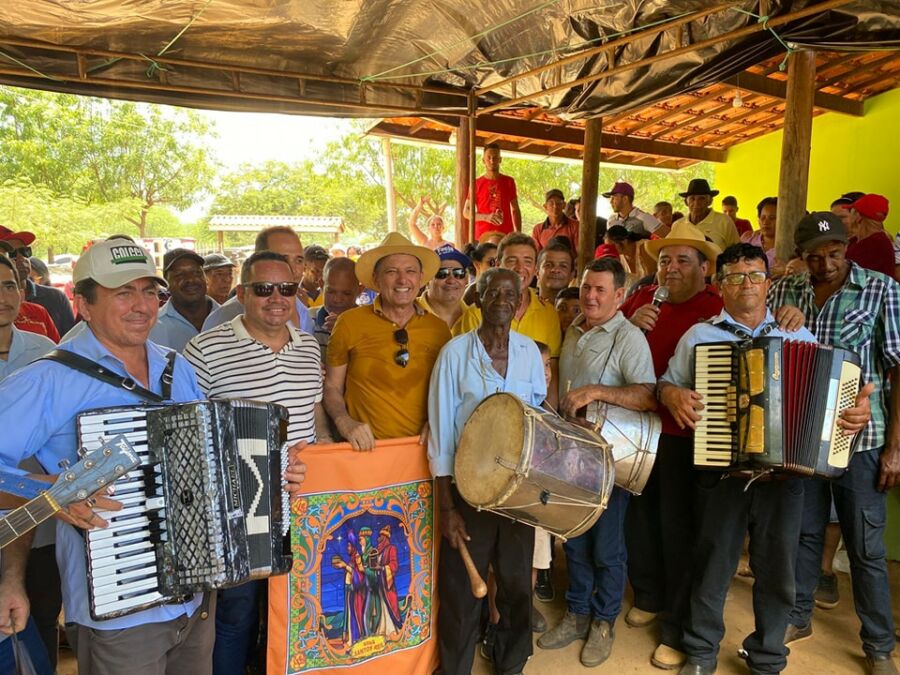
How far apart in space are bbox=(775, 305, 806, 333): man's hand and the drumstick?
83.9 inches

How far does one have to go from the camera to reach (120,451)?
195 centimetres

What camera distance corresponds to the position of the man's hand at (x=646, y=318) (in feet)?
12.7

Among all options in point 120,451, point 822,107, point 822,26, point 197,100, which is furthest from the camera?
point 822,107

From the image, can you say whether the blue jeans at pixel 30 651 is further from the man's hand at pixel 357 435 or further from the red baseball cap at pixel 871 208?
the red baseball cap at pixel 871 208

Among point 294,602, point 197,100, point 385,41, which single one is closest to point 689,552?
point 294,602

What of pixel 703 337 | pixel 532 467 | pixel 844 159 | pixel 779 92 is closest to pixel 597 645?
pixel 532 467

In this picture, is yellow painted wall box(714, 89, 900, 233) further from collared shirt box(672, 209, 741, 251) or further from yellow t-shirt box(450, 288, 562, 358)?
yellow t-shirt box(450, 288, 562, 358)

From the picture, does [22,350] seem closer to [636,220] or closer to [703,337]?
[703,337]

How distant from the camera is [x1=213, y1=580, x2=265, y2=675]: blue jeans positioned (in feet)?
10.0

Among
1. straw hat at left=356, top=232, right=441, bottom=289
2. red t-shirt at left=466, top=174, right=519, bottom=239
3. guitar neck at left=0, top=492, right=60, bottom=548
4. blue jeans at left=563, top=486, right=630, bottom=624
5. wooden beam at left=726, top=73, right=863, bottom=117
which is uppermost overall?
wooden beam at left=726, top=73, right=863, bottom=117

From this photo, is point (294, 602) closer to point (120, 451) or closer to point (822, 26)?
point (120, 451)

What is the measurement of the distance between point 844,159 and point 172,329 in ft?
38.8

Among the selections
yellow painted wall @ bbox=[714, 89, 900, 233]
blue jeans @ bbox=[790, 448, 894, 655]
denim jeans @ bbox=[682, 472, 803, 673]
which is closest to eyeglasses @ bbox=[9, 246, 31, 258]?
denim jeans @ bbox=[682, 472, 803, 673]

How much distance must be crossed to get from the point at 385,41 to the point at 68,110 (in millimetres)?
20785
